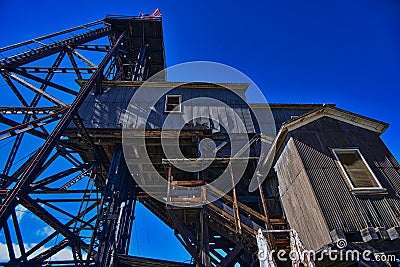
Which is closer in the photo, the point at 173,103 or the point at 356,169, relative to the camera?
the point at 356,169

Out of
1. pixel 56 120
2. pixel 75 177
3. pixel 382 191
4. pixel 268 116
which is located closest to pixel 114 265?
pixel 75 177

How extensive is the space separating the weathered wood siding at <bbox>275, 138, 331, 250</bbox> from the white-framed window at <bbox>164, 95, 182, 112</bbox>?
7.42 m

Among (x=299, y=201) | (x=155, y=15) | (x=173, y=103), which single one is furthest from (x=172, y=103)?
(x=299, y=201)

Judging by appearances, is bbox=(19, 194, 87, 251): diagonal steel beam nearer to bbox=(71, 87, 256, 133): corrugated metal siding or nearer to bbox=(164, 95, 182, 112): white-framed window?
bbox=(71, 87, 256, 133): corrugated metal siding

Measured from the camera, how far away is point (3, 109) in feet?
32.1

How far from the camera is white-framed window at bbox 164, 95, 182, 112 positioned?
15109 mm

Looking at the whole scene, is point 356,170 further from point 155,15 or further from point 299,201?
point 155,15

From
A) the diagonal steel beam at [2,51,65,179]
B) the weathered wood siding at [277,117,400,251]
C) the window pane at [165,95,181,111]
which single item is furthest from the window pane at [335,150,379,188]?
the diagonal steel beam at [2,51,65,179]

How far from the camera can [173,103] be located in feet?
51.5

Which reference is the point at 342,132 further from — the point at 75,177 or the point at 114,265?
the point at 75,177

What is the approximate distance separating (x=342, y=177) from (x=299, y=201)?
1.59 meters

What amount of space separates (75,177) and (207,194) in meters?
7.53

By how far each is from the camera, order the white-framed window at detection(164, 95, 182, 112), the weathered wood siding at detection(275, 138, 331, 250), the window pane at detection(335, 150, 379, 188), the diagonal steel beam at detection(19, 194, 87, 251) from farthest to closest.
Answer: the white-framed window at detection(164, 95, 182, 112) → the window pane at detection(335, 150, 379, 188) → the diagonal steel beam at detection(19, 194, 87, 251) → the weathered wood siding at detection(275, 138, 331, 250)

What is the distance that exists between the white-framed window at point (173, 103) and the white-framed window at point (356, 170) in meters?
9.28
